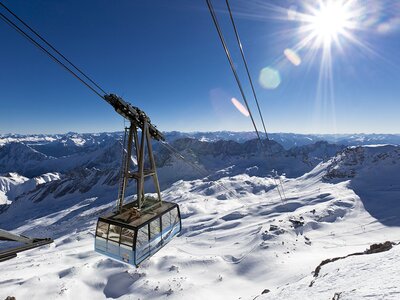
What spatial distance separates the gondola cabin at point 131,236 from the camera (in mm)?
14153

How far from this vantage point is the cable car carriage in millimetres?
14273

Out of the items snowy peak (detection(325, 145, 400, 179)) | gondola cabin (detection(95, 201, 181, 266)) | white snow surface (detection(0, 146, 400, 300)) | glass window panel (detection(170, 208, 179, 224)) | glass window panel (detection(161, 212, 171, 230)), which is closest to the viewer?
gondola cabin (detection(95, 201, 181, 266))

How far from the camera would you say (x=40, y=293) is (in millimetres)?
40125

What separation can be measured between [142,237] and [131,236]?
67cm

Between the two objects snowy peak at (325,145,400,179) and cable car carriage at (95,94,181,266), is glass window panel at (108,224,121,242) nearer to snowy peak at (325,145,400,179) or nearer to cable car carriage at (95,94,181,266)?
cable car carriage at (95,94,181,266)

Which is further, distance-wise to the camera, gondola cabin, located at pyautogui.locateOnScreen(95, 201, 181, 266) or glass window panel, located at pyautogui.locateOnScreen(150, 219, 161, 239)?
glass window panel, located at pyautogui.locateOnScreen(150, 219, 161, 239)

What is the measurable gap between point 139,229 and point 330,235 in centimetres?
6036

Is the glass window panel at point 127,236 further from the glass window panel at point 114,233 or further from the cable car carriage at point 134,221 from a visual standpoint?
the glass window panel at point 114,233

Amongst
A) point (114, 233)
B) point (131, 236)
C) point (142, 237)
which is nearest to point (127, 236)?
point (131, 236)

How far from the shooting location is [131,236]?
14.2 metres

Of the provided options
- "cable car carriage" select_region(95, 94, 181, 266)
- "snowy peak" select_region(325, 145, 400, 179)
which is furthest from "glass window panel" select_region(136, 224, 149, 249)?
"snowy peak" select_region(325, 145, 400, 179)

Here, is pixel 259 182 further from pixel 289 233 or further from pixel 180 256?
pixel 180 256

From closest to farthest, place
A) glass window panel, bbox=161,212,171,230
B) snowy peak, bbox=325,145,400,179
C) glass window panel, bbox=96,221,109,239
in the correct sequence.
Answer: glass window panel, bbox=96,221,109,239 → glass window panel, bbox=161,212,171,230 → snowy peak, bbox=325,145,400,179

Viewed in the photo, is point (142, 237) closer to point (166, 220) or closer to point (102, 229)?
point (166, 220)
